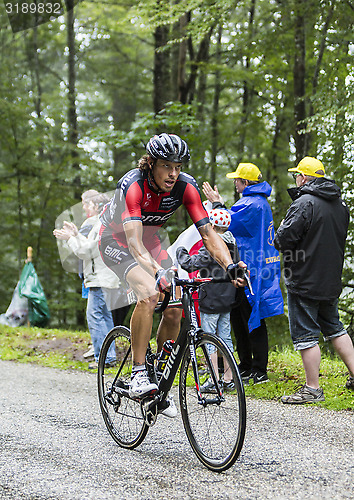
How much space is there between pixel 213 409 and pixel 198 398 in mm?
131

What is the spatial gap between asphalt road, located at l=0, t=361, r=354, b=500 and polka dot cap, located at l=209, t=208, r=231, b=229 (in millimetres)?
1958

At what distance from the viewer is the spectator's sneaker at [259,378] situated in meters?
6.46

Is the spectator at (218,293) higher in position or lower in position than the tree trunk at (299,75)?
lower

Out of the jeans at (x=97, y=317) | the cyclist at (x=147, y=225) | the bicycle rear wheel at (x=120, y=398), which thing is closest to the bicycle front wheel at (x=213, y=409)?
the cyclist at (x=147, y=225)

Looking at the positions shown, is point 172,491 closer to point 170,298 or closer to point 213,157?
point 170,298

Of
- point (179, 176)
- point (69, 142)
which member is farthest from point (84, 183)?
point (179, 176)

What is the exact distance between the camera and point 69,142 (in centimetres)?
1703

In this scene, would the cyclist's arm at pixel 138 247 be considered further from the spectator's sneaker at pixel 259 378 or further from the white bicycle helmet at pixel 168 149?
the spectator's sneaker at pixel 259 378

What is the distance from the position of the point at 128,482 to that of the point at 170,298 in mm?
1269

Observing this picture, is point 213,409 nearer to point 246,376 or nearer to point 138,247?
point 138,247

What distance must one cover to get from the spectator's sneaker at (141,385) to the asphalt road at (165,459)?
0.49m

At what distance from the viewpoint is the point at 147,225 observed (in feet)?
14.5

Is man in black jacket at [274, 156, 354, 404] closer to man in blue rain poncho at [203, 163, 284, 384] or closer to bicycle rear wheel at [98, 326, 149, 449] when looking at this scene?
man in blue rain poncho at [203, 163, 284, 384]

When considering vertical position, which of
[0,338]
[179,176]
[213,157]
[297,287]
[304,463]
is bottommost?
[0,338]
